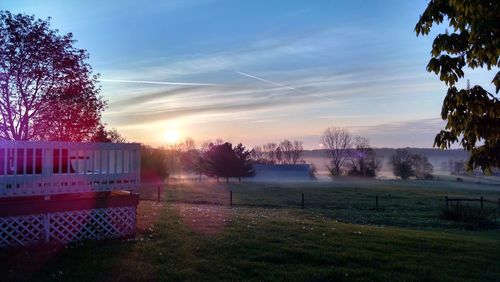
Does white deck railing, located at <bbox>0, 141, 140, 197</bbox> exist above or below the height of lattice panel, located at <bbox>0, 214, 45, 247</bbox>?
above

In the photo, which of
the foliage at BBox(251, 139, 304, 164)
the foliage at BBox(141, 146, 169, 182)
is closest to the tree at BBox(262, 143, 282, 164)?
the foliage at BBox(251, 139, 304, 164)

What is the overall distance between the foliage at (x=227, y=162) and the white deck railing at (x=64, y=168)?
60.8 metres

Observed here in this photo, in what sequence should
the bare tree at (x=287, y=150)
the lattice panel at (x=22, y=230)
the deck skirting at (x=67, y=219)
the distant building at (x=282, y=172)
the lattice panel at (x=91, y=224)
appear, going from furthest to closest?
the bare tree at (x=287, y=150) → the distant building at (x=282, y=172) → the lattice panel at (x=91, y=224) → the deck skirting at (x=67, y=219) → the lattice panel at (x=22, y=230)

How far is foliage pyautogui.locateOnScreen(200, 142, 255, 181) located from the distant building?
2136 centimetres

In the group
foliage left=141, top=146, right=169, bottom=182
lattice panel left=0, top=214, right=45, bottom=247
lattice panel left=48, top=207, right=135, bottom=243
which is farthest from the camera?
foliage left=141, top=146, right=169, bottom=182

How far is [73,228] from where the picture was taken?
980 centimetres

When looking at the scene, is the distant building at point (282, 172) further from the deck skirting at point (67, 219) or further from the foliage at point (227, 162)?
the deck skirting at point (67, 219)

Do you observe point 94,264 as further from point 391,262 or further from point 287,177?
point 287,177

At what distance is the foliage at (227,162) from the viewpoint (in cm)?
7250

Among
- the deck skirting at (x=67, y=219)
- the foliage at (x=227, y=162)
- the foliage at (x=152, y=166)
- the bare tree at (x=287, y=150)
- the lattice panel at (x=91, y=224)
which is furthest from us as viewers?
the bare tree at (x=287, y=150)

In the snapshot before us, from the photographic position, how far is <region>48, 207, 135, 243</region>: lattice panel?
9.61m

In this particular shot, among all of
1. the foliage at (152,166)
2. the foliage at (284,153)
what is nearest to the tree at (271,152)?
the foliage at (284,153)

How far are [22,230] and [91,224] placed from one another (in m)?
1.40

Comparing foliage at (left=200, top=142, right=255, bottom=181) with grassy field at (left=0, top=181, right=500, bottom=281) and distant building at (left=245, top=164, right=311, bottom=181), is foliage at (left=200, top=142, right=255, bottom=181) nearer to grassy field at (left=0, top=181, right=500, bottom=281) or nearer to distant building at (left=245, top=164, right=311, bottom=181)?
distant building at (left=245, top=164, right=311, bottom=181)
